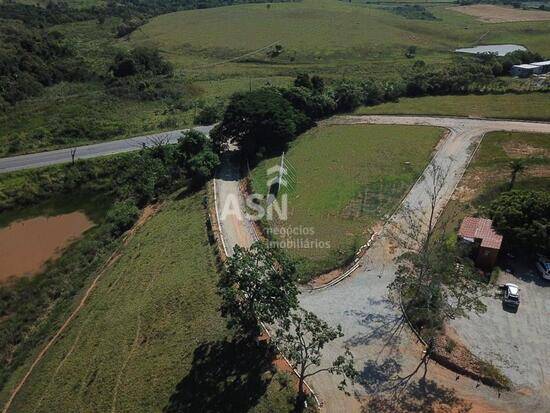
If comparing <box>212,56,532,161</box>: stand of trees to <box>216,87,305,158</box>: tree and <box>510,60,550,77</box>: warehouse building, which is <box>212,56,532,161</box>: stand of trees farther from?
<box>510,60,550,77</box>: warehouse building

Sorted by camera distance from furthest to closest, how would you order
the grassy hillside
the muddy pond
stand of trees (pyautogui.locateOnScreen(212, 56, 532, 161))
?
the grassy hillside
stand of trees (pyautogui.locateOnScreen(212, 56, 532, 161))
the muddy pond

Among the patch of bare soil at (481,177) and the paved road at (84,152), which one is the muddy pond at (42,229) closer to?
the paved road at (84,152)

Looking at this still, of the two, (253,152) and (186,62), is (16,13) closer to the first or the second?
(186,62)

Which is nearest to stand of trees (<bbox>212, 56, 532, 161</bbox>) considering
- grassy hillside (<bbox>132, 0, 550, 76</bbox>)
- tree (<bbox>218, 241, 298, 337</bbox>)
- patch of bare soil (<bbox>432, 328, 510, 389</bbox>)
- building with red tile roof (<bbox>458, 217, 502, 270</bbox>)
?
grassy hillside (<bbox>132, 0, 550, 76</bbox>)

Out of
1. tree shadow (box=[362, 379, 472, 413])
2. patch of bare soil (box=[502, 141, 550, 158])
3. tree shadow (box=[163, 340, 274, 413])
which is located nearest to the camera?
tree shadow (box=[362, 379, 472, 413])

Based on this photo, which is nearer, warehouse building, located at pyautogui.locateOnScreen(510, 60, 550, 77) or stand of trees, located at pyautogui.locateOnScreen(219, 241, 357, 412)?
stand of trees, located at pyautogui.locateOnScreen(219, 241, 357, 412)

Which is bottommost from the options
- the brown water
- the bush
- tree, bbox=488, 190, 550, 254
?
the brown water

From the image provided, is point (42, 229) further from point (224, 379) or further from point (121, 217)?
point (224, 379)

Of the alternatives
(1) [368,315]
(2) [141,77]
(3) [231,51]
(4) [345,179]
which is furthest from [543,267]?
(3) [231,51]
